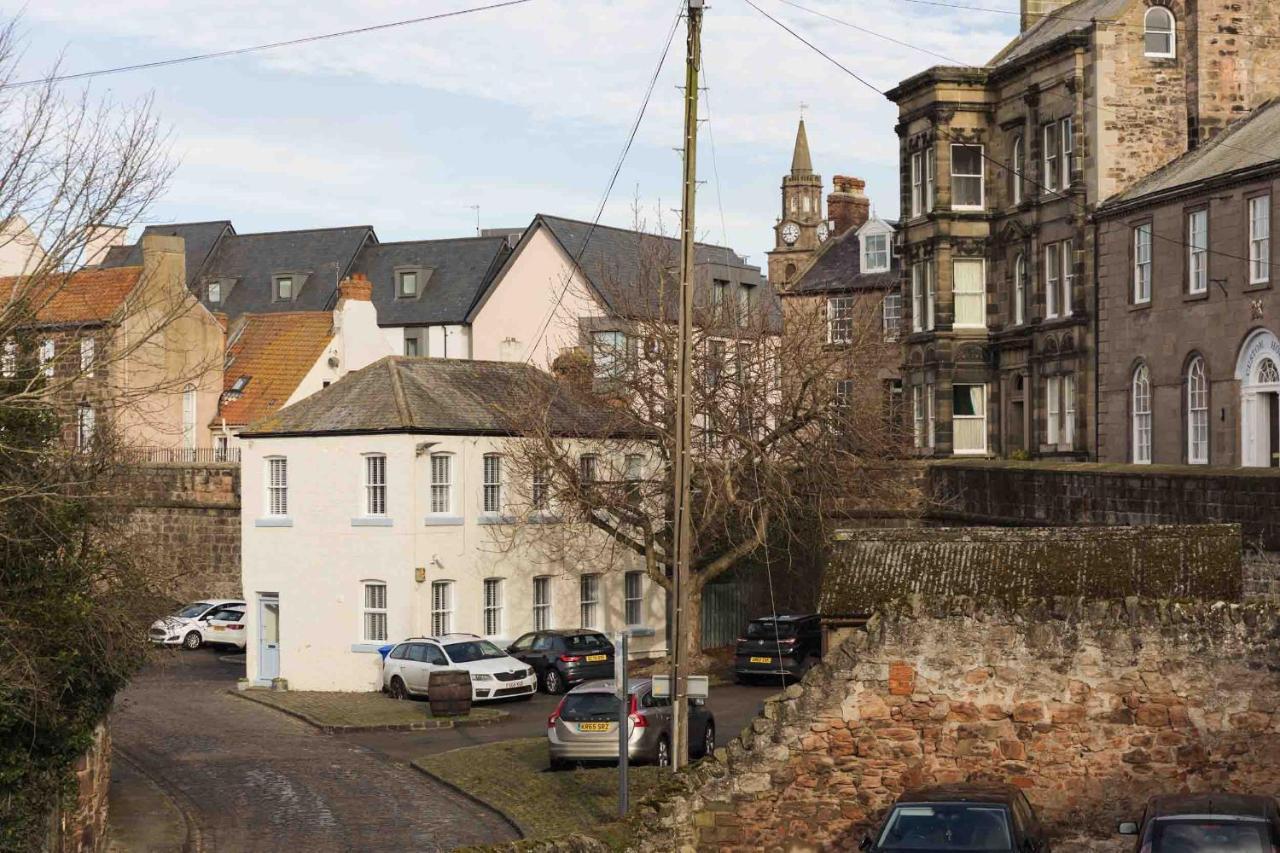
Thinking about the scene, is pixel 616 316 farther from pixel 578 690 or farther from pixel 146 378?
pixel 146 378

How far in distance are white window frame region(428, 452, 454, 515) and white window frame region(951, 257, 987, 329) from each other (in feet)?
57.1

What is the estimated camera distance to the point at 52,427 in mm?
21984

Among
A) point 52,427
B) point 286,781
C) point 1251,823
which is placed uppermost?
point 52,427

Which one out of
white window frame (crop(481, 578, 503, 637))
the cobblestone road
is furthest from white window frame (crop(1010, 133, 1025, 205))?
the cobblestone road

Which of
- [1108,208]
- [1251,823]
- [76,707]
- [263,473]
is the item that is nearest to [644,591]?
[263,473]

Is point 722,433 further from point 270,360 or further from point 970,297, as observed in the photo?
point 270,360

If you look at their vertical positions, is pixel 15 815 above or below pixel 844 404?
below

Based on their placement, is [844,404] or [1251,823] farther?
[844,404]

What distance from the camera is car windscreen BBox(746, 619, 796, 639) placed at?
135 feet

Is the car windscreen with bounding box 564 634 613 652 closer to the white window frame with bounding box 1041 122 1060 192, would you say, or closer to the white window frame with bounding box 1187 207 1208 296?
the white window frame with bounding box 1187 207 1208 296

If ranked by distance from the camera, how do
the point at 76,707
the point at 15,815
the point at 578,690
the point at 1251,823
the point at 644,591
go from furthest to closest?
1. the point at 644,591
2. the point at 578,690
3. the point at 76,707
4. the point at 15,815
5. the point at 1251,823

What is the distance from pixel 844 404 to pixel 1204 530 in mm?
18405

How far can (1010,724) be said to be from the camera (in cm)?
1952

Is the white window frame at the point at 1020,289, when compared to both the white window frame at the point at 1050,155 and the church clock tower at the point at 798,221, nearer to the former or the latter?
the white window frame at the point at 1050,155
